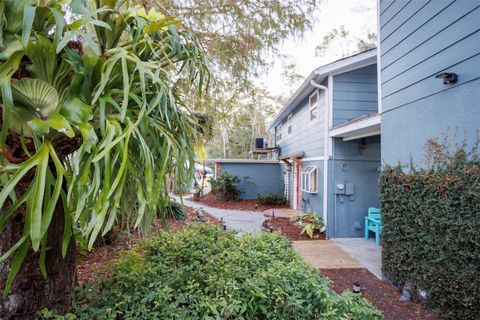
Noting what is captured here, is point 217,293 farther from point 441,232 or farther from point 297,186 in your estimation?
point 297,186

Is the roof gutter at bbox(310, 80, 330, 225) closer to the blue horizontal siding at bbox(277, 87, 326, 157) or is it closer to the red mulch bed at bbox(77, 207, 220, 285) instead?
the blue horizontal siding at bbox(277, 87, 326, 157)

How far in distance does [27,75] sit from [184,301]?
2.00 m

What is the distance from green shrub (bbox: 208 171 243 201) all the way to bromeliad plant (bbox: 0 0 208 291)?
11.7 metres

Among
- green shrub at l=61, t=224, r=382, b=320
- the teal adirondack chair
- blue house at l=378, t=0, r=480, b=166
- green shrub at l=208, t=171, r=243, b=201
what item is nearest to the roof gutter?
the teal adirondack chair

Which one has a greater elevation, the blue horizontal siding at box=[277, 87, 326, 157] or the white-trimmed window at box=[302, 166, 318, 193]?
the blue horizontal siding at box=[277, 87, 326, 157]

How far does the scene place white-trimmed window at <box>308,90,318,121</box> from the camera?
8347mm

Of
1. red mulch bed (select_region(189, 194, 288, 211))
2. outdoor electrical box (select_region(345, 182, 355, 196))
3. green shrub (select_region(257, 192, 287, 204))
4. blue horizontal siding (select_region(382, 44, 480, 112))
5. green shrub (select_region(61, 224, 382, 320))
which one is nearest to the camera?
green shrub (select_region(61, 224, 382, 320))

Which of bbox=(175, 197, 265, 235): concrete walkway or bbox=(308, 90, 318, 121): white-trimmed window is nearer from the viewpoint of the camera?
bbox=(308, 90, 318, 121): white-trimmed window

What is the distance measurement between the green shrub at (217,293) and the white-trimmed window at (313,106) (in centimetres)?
606

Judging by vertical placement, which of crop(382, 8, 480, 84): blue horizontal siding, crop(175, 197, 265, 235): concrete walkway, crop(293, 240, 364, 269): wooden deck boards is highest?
crop(382, 8, 480, 84): blue horizontal siding

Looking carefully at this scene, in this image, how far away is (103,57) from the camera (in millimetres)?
1827

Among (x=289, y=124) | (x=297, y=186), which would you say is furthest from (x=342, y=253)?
(x=289, y=124)

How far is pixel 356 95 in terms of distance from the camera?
287 inches

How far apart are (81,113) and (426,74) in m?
4.29
